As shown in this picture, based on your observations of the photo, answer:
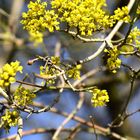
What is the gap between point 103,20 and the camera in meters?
1.59

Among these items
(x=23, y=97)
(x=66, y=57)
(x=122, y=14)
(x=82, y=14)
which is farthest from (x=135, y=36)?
(x=66, y=57)

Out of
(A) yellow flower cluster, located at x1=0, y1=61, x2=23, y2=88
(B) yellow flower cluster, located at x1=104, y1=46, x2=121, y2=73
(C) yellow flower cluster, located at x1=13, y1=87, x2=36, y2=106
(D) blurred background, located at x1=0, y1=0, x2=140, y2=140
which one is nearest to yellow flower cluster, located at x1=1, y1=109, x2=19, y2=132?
(C) yellow flower cluster, located at x1=13, y1=87, x2=36, y2=106

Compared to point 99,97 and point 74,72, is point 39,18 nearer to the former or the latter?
point 74,72

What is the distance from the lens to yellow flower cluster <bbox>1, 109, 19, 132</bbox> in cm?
157

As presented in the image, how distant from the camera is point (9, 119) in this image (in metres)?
1.57

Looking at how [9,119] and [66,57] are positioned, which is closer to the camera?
[9,119]

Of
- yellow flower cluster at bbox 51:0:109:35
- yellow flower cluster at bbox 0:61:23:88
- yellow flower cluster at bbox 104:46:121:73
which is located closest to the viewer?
yellow flower cluster at bbox 0:61:23:88

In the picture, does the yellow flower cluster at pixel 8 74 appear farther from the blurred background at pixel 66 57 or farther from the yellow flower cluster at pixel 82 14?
the blurred background at pixel 66 57

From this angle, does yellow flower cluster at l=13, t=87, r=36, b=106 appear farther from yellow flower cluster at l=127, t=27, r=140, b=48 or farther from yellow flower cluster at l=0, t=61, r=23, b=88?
yellow flower cluster at l=127, t=27, r=140, b=48

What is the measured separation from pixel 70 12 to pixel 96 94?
0.32 metres

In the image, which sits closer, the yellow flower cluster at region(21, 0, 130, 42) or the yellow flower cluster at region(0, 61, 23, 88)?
the yellow flower cluster at region(0, 61, 23, 88)

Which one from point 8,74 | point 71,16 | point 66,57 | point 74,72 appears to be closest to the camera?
point 8,74

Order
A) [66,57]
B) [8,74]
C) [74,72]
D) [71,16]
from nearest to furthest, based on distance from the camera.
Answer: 1. [8,74]
2. [71,16]
3. [74,72]
4. [66,57]

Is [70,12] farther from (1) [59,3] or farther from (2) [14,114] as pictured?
(2) [14,114]
